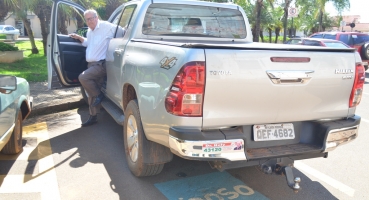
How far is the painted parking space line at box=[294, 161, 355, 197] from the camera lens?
3882mm

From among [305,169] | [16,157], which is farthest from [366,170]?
[16,157]

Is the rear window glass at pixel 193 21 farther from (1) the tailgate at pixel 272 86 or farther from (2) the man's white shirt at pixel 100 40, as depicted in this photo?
(1) the tailgate at pixel 272 86

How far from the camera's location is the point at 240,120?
318cm

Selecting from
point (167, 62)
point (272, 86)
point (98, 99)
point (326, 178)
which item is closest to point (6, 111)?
point (167, 62)

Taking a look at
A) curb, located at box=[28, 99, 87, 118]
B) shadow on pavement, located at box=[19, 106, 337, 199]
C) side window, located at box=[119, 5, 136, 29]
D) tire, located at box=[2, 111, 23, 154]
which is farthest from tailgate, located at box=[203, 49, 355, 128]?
curb, located at box=[28, 99, 87, 118]

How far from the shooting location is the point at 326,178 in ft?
13.7

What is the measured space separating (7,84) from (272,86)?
2.66m

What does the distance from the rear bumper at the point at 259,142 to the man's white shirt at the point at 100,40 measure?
3.02 meters

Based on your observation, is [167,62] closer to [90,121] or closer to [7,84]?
[7,84]

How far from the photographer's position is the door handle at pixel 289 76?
3.15 m

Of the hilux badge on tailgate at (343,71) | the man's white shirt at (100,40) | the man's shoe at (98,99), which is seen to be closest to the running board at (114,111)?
the man's shoe at (98,99)

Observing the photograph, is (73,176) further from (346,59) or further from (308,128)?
(346,59)

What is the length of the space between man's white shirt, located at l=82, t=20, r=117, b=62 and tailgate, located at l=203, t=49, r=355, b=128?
10.1ft

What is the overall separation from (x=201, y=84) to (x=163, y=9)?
2266 mm
